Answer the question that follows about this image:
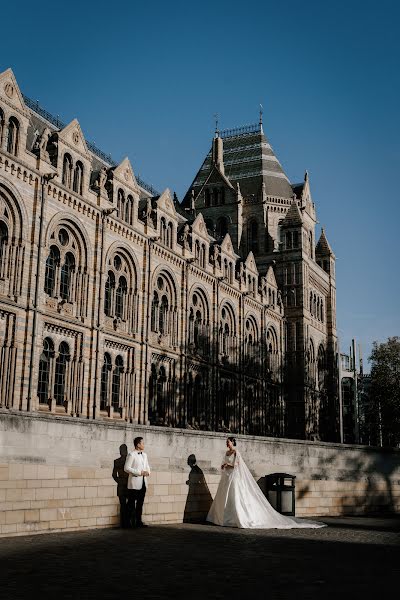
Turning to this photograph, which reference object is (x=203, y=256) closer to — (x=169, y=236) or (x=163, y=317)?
(x=169, y=236)

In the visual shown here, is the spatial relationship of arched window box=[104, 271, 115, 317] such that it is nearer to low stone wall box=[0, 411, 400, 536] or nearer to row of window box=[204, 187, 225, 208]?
low stone wall box=[0, 411, 400, 536]

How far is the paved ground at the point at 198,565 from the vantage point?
8633mm

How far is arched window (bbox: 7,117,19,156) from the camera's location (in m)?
30.4

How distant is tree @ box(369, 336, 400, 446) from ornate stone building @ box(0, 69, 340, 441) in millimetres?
7742

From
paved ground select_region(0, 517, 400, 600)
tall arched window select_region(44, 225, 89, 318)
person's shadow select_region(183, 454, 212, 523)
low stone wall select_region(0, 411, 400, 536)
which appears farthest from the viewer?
tall arched window select_region(44, 225, 89, 318)

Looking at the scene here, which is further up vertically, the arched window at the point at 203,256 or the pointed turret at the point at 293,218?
the pointed turret at the point at 293,218

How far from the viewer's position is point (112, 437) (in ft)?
53.9

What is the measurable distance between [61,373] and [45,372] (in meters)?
1.10

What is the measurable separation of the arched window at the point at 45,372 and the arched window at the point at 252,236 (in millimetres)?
37292

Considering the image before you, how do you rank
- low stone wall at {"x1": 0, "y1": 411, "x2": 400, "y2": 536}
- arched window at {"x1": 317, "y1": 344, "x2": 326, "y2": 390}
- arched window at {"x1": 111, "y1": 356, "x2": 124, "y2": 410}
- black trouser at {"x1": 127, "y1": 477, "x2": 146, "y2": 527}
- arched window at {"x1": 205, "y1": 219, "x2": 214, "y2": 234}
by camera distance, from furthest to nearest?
arched window at {"x1": 205, "y1": 219, "x2": 214, "y2": 234} < arched window at {"x1": 317, "y1": 344, "x2": 326, "y2": 390} < arched window at {"x1": 111, "y1": 356, "x2": 124, "y2": 410} < black trouser at {"x1": 127, "y1": 477, "x2": 146, "y2": 527} < low stone wall at {"x1": 0, "y1": 411, "x2": 400, "y2": 536}

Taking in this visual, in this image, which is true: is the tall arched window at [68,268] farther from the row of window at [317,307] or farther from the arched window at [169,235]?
the row of window at [317,307]

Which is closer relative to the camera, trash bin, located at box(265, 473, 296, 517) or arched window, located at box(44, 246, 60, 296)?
trash bin, located at box(265, 473, 296, 517)

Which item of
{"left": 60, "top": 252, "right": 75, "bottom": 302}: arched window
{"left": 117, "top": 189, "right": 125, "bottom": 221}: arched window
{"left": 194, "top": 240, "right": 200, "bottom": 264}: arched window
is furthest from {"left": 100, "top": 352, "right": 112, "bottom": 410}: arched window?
{"left": 194, "top": 240, "right": 200, "bottom": 264}: arched window

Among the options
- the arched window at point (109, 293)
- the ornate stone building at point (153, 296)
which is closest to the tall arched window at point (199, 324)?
the ornate stone building at point (153, 296)
